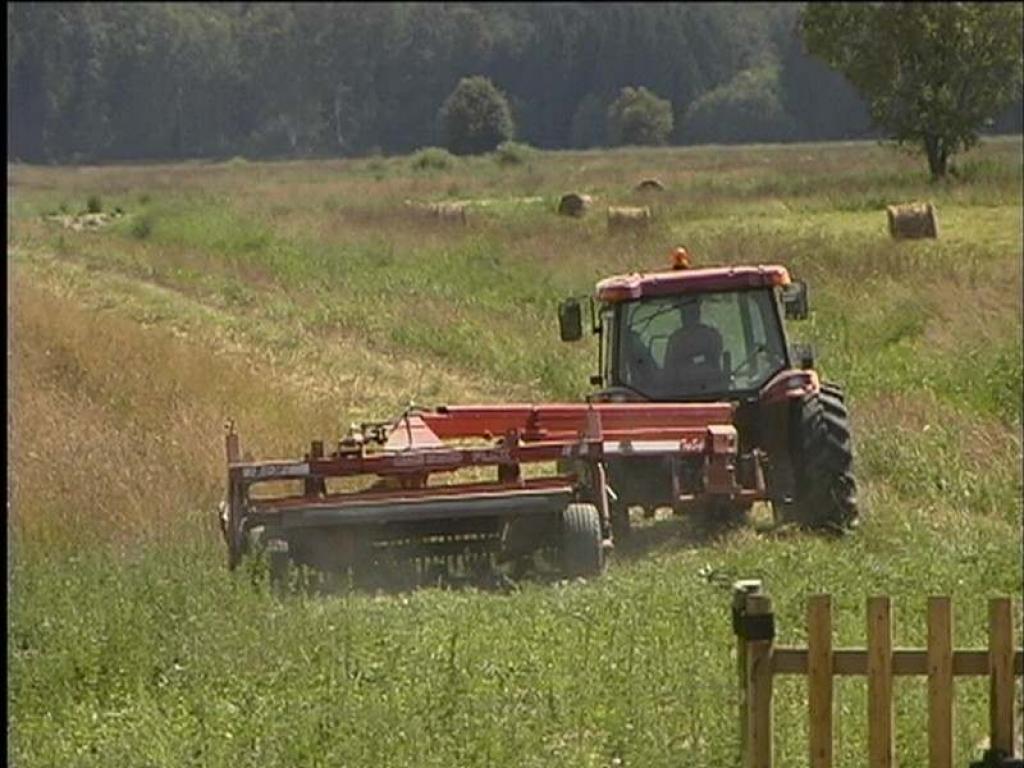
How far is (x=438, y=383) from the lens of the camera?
63.4ft

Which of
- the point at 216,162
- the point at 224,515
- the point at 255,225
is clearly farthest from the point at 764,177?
the point at 224,515

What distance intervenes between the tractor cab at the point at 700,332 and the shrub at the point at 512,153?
41080 mm

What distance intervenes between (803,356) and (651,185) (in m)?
27.9

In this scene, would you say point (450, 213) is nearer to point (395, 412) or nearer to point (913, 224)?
point (913, 224)

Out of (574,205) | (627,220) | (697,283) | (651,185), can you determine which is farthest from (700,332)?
(651,185)

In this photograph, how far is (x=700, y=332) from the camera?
1330 centimetres

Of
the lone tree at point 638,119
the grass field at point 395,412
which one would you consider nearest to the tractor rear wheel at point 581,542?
the grass field at point 395,412

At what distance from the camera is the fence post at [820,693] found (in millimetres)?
7137

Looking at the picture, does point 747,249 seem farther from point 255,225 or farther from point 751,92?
point 751,92

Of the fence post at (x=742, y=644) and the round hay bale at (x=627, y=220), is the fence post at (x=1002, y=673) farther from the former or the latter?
the round hay bale at (x=627, y=220)

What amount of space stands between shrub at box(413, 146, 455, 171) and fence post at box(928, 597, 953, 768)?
155 ft

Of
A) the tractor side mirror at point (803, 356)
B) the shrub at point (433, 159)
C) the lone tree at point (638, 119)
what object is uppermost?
the lone tree at point (638, 119)

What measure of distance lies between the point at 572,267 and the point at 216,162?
27.9 meters

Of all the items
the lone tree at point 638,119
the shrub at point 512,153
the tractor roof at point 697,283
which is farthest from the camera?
the shrub at point 512,153
